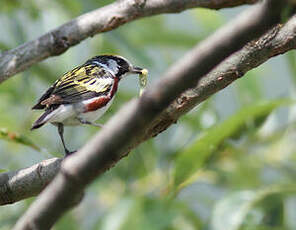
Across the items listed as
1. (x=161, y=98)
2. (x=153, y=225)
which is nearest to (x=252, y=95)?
(x=153, y=225)

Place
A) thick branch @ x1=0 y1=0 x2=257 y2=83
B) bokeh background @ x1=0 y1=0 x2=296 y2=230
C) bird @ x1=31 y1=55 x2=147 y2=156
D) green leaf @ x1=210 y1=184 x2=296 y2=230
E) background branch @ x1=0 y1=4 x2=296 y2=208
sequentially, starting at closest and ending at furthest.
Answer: background branch @ x1=0 y1=4 x2=296 y2=208 < thick branch @ x1=0 y1=0 x2=257 y2=83 < bird @ x1=31 y1=55 x2=147 y2=156 < green leaf @ x1=210 y1=184 x2=296 y2=230 < bokeh background @ x1=0 y1=0 x2=296 y2=230

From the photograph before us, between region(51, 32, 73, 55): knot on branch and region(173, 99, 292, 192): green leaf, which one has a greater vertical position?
region(51, 32, 73, 55): knot on branch

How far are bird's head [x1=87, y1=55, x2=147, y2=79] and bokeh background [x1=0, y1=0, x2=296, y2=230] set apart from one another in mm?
334

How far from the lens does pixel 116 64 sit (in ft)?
9.86

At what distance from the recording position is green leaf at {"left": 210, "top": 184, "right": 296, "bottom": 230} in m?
3.17

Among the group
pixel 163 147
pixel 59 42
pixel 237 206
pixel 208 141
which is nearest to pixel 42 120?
pixel 59 42

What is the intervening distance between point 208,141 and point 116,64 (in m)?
0.59

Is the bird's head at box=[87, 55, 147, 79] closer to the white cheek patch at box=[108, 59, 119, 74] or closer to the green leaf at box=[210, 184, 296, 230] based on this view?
the white cheek patch at box=[108, 59, 119, 74]

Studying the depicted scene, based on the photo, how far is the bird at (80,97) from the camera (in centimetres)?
242

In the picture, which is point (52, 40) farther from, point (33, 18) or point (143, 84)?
point (33, 18)

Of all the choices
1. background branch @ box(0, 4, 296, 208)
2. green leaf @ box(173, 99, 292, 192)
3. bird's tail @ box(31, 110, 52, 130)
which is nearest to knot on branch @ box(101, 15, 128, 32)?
bird's tail @ box(31, 110, 52, 130)

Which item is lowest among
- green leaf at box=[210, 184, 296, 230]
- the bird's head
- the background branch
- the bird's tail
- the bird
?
green leaf at box=[210, 184, 296, 230]

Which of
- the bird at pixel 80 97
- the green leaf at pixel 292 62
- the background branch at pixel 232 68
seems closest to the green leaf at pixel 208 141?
the bird at pixel 80 97

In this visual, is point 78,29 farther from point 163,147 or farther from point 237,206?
point 163,147
